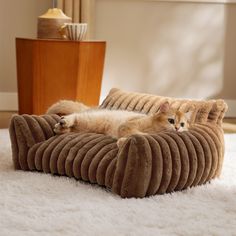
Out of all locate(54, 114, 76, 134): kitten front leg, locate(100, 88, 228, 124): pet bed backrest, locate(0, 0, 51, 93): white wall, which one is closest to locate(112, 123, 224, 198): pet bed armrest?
locate(100, 88, 228, 124): pet bed backrest

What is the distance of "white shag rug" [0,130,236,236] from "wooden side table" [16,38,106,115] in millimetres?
1350

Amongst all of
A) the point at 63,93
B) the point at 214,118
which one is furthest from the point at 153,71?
the point at 214,118

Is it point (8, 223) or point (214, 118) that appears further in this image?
point (214, 118)

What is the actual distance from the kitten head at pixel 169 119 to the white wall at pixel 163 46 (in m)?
2.40

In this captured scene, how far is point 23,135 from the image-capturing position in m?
2.63

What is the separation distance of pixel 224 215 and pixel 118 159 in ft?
1.39

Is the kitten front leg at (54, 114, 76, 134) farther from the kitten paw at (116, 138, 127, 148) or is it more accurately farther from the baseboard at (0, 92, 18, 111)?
the baseboard at (0, 92, 18, 111)

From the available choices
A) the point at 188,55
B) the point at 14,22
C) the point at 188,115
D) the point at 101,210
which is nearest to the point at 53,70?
the point at 14,22

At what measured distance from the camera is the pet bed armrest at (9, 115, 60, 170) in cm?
262

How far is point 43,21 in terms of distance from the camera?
4031 mm

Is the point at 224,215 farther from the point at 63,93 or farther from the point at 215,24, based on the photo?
the point at 215,24

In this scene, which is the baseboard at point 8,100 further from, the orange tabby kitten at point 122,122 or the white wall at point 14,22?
the orange tabby kitten at point 122,122

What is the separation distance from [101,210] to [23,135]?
0.71m

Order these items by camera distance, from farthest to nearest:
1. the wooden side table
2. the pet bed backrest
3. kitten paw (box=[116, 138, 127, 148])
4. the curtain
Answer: the curtain
the wooden side table
the pet bed backrest
kitten paw (box=[116, 138, 127, 148])
